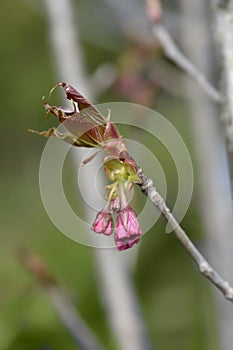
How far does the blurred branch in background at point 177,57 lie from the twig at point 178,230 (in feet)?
1.54

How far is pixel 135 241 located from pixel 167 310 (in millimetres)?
2457

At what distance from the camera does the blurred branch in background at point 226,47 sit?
144 cm

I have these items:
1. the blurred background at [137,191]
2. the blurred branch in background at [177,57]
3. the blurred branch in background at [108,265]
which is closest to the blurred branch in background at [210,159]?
the blurred background at [137,191]

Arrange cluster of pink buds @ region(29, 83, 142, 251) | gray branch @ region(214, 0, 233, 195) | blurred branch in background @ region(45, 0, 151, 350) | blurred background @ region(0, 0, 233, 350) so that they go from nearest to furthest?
cluster of pink buds @ region(29, 83, 142, 251), gray branch @ region(214, 0, 233, 195), blurred branch in background @ region(45, 0, 151, 350), blurred background @ region(0, 0, 233, 350)

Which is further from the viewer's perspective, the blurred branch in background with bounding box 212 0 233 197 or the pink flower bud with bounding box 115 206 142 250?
the blurred branch in background with bounding box 212 0 233 197

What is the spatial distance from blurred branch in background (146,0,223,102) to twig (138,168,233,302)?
47 cm

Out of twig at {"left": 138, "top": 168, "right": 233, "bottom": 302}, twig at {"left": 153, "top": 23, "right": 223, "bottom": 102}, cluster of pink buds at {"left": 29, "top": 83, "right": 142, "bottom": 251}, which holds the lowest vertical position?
twig at {"left": 138, "top": 168, "right": 233, "bottom": 302}

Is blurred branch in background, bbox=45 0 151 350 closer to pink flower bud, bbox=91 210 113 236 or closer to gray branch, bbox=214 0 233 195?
gray branch, bbox=214 0 233 195

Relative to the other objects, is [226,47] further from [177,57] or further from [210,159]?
[210,159]

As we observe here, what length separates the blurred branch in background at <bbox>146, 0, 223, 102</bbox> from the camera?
1487mm

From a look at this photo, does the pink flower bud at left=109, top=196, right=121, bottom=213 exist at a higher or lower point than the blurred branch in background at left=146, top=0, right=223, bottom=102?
lower

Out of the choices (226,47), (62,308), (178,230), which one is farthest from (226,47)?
(62,308)

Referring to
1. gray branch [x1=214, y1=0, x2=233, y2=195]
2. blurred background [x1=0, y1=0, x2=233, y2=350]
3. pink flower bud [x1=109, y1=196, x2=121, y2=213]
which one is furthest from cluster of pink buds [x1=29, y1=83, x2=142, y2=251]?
gray branch [x1=214, y1=0, x2=233, y2=195]

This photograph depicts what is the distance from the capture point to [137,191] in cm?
243
